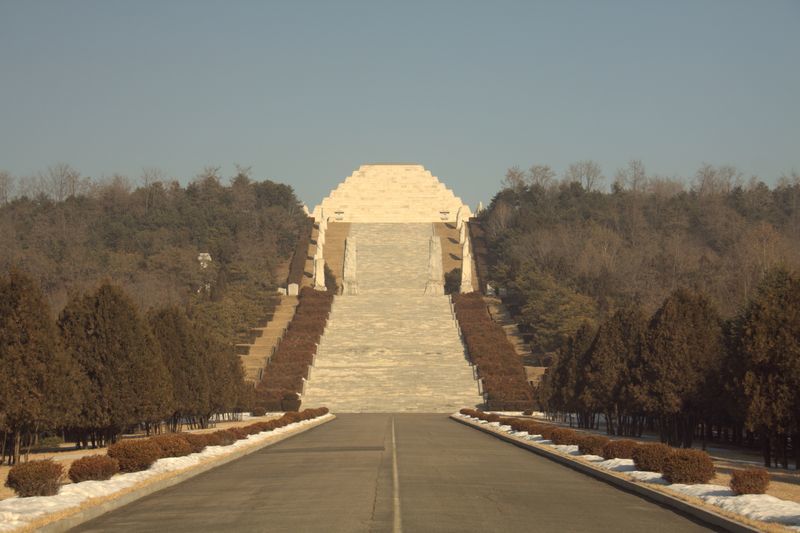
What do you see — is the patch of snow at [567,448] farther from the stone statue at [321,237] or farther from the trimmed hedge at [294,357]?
the stone statue at [321,237]

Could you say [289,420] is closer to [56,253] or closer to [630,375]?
[630,375]

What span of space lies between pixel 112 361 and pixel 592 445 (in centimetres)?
1351

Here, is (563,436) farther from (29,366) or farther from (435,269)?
(435,269)

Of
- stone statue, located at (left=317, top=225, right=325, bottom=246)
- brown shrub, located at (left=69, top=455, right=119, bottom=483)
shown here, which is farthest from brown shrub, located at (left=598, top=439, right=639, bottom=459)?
stone statue, located at (left=317, top=225, right=325, bottom=246)

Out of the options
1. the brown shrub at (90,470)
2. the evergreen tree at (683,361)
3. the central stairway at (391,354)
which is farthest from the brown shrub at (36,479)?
the central stairway at (391,354)

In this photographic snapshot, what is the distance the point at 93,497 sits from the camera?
1445 centimetres

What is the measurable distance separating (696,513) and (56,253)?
72.5 metres

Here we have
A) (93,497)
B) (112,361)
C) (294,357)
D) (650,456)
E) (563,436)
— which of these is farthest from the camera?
(294,357)

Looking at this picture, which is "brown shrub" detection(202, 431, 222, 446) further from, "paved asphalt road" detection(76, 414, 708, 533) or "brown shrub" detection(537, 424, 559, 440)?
"brown shrub" detection(537, 424, 559, 440)

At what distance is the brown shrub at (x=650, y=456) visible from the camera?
1802cm

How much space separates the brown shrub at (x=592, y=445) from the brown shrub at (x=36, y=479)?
39.7 feet

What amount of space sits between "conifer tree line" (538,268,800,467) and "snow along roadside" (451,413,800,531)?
3449 mm

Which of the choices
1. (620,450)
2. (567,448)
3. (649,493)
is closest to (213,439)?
(567,448)

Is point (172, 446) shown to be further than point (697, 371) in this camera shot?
No
